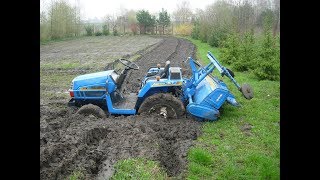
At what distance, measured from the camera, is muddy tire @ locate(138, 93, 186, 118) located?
7.14 metres

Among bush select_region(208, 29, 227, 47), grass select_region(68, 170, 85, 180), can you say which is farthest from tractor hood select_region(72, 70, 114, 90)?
bush select_region(208, 29, 227, 47)

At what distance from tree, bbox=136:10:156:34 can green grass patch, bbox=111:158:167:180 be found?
44.8 m

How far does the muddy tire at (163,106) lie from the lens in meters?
7.14

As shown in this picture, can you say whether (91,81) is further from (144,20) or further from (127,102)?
(144,20)

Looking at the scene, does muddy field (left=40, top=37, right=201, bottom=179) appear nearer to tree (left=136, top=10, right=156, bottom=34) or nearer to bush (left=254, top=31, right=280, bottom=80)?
bush (left=254, top=31, right=280, bottom=80)

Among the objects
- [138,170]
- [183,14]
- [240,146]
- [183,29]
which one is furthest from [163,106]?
[183,29]

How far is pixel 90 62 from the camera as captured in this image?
728 inches

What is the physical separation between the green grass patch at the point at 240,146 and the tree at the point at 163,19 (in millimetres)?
44072

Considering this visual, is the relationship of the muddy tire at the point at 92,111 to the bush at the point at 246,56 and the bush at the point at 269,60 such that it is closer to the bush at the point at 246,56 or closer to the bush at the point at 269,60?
the bush at the point at 269,60

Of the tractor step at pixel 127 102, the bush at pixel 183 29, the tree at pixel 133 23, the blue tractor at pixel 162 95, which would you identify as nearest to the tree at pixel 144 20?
the tree at pixel 133 23

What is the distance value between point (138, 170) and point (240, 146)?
2072mm
